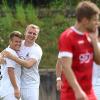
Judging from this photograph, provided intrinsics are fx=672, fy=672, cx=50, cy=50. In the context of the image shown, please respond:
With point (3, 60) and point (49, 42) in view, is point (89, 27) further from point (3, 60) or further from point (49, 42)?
point (49, 42)

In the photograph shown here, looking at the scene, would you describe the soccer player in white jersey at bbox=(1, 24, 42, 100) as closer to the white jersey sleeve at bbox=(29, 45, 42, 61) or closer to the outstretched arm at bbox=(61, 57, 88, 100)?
the white jersey sleeve at bbox=(29, 45, 42, 61)

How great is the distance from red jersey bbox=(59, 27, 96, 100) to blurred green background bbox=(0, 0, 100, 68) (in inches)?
287

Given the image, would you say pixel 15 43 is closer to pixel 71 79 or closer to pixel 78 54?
pixel 78 54

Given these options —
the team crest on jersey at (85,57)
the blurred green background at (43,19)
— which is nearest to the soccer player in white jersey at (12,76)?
the team crest on jersey at (85,57)

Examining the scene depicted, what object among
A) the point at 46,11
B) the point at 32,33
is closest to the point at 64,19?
the point at 46,11

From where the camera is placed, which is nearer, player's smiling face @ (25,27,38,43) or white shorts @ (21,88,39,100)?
player's smiling face @ (25,27,38,43)

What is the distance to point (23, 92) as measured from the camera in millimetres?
10156

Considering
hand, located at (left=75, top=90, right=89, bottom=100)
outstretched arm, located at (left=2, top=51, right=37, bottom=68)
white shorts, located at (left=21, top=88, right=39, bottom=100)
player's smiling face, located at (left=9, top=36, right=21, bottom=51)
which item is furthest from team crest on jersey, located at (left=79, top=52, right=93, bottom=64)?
white shorts, located at (left=21, top=88, right=39, bottom=100)

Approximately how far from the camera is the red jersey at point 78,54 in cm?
669

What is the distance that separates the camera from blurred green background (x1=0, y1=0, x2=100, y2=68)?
14936 millimetres

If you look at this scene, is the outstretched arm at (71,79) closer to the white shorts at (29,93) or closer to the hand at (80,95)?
the hand at (80,95)

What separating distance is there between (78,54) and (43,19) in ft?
30.7

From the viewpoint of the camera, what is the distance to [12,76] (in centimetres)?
977

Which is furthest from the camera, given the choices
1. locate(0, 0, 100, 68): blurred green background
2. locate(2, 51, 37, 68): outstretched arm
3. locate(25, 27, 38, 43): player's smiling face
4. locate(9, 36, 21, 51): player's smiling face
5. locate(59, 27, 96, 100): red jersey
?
locate(0, 0, 100, 68): blurred green background
